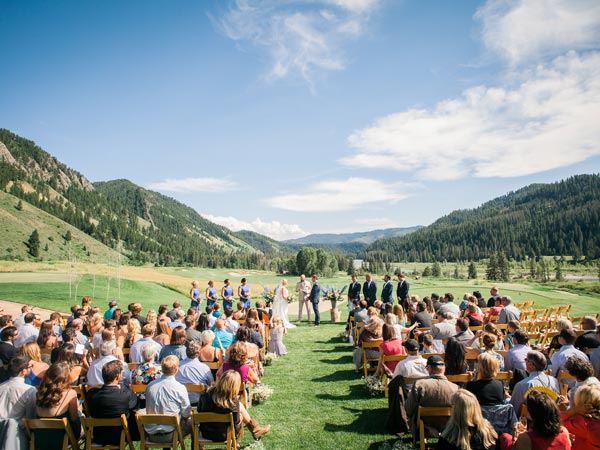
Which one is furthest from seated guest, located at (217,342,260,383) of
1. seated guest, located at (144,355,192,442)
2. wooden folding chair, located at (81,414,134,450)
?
wooden folding chair, located at (81,414,134,450)

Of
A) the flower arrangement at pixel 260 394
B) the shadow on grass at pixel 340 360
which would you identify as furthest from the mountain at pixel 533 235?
the flower arrangement at pixel 260 394

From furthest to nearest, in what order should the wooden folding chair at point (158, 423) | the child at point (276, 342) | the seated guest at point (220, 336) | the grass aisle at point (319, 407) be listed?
the child at point (276, 342) → the seated guest at point (220, 336) → the grass aisle at point (319, 407) → the wooden folding chair at point (158, 423)

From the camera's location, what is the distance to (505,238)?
168875mm

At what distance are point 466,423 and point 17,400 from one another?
19.8 feet

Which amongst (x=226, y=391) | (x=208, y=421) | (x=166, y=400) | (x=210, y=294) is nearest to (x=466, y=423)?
(x=226, y=391)

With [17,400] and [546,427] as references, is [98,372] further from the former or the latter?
[546,427]

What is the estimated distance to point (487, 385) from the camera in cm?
513

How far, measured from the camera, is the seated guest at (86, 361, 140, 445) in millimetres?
5074

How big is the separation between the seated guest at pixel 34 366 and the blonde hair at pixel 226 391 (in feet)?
11.9

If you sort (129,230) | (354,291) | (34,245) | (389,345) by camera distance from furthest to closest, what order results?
1. (129,230)
2. (34,245)
3. (354,291)
4. (389,345)

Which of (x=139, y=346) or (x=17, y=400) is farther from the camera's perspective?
(x=139, y=346)

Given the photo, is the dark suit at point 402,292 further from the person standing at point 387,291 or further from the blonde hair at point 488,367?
the blonde hair at point 488,367

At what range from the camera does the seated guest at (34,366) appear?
20.6 feet

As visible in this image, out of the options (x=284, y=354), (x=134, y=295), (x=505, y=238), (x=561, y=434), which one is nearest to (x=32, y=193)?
(x=134, y=295)
